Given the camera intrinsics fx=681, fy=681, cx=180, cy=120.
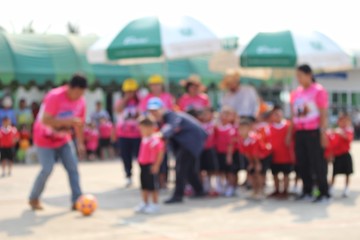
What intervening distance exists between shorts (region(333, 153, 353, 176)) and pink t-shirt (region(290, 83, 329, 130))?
1097 millimetres

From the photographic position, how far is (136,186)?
1183 centimetres

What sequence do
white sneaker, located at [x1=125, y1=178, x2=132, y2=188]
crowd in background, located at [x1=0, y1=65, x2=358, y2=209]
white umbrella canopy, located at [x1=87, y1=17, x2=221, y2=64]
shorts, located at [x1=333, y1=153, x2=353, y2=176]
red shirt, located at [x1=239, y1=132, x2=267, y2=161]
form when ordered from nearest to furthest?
crowd in background, located at [x1=0, y1=65, x2=358, y2=209] < red shirt, located at [x1=239, y1=132, x2=267, y2=161] < shorts, located at [x1=333, y1=153, x2=353, y2=176] < white umbrella canopy, located at [x1=87, y1=17, x2=221, y2=64] < white sneaker, located at [x1=125, y1=178, x2=132, y2=188]

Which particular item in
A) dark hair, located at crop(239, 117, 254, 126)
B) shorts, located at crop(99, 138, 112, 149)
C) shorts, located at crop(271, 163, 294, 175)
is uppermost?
dark hair, located at crop(239, 117, 254, 126)

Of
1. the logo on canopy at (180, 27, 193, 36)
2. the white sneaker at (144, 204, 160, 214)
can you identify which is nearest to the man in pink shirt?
the white sneaker at (144, 204, 160, 214)

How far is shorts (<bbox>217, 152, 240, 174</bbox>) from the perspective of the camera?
34.4ft

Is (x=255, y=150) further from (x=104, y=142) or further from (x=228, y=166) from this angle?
(x=104, y=142)

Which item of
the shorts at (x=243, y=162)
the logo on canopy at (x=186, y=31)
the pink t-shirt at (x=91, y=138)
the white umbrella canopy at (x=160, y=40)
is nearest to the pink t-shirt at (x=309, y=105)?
the shorts at (x=243, y=162)

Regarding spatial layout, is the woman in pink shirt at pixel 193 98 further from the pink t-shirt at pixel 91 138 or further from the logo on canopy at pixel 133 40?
the pink t-shirt at pixel 91 138

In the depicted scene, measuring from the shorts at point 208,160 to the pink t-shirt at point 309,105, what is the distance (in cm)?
148

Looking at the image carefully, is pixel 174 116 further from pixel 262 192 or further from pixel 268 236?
pixel 268 236

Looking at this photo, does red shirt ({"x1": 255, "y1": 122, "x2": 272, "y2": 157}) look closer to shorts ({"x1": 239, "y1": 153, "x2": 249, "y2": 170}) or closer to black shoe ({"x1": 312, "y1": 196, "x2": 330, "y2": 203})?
shorts ({"x1": 239, "y1": 153, "x2": 249, "y2": 170})

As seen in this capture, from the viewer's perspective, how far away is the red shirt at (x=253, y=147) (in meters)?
9.83

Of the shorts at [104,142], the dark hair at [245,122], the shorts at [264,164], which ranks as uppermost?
the dark hair at [245,122]

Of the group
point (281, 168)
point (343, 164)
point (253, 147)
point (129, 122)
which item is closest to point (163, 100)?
point (129, 122)
